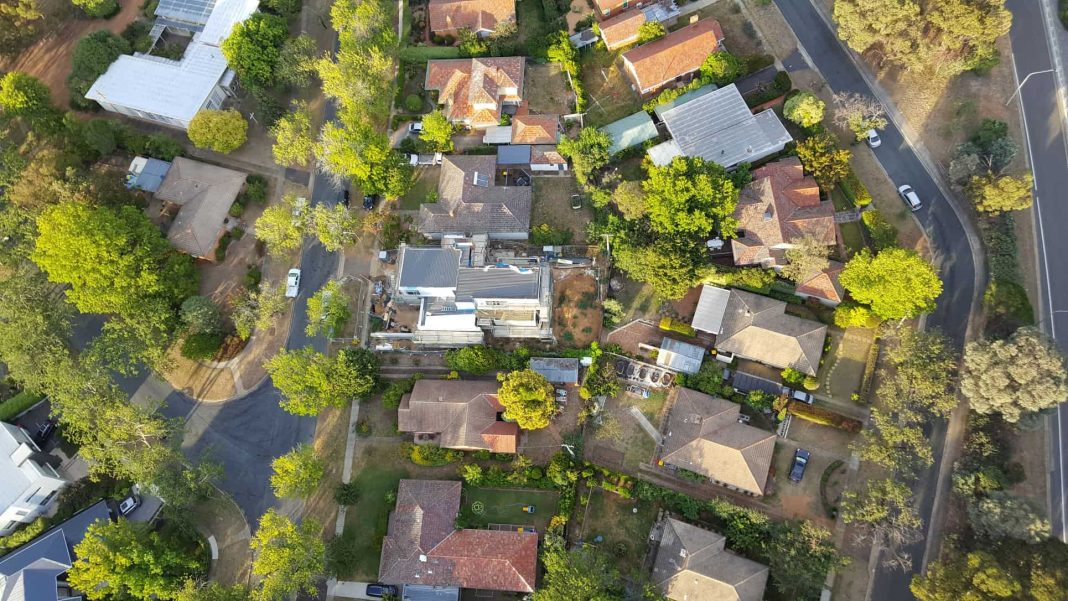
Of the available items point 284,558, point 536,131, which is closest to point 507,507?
point 284,558

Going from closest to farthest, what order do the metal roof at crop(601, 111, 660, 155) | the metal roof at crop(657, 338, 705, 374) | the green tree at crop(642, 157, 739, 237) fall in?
the green tree at crop(642, 157, 739, 237) < the metal roof at crop(657, 338, 705, 374) < the metal roof at crop(601, 111, 660, 155)

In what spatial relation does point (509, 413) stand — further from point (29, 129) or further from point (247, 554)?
point (29, 129)

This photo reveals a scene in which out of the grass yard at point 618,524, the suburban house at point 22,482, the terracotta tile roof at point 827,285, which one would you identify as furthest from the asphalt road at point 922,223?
the suburban house at point 22,482

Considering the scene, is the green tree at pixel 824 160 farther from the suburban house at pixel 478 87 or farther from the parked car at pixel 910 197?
the suburban house at pixel 478 87

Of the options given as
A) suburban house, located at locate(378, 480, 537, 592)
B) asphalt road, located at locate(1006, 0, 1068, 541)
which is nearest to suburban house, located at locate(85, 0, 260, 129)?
suburban house, located at locate(378, 480, 537, 592)

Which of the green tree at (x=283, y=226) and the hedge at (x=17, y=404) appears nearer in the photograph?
the green tree at (x=283, y=226)

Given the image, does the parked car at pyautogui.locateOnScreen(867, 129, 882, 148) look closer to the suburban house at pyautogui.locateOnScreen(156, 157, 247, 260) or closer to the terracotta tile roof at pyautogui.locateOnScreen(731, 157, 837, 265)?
the terracotta tile roof at pyautogui.locateOnScreen(731, 157, 837, 265)

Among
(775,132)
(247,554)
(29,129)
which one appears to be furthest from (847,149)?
(29,129)
